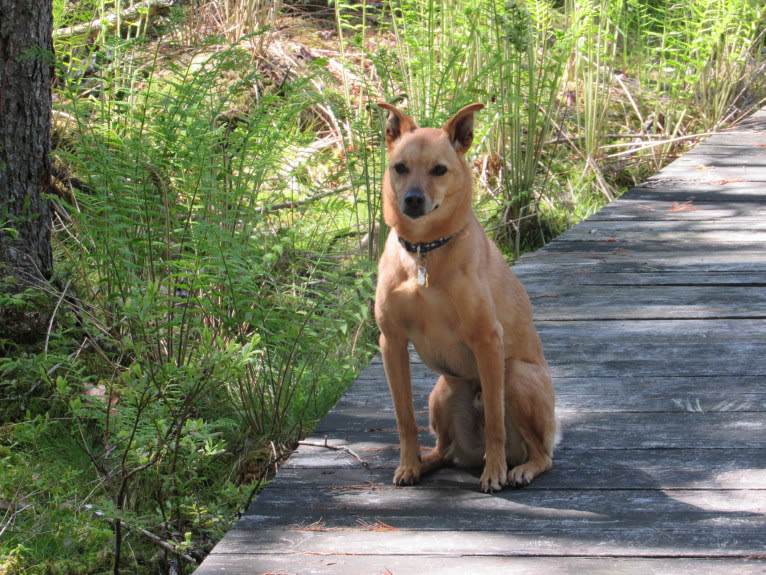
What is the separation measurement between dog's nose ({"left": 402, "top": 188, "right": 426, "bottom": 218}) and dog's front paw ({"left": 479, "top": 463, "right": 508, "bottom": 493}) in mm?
873

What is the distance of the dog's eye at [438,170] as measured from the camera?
2816 mm

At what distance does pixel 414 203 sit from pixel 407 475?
920 mm

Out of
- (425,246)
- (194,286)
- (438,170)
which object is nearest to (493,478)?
(425,246)

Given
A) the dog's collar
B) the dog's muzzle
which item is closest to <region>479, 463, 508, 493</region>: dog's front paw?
the dog's collar

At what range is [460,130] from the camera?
9.71 feet

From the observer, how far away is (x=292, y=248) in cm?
531

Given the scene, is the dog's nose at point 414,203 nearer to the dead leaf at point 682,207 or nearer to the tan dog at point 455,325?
the tan dog at point 455,325

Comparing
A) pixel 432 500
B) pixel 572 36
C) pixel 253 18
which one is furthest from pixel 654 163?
pixel 432 500

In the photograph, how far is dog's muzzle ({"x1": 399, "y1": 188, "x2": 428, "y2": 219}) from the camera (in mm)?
2711

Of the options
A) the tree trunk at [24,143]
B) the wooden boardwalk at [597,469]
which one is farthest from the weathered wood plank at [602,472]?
the tree trunk at [24,143]

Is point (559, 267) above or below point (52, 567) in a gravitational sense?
above

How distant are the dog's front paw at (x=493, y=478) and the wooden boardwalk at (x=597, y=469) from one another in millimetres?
43

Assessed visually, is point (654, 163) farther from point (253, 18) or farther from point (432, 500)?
point (432, 500)

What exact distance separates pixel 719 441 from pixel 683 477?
0.35 metres
